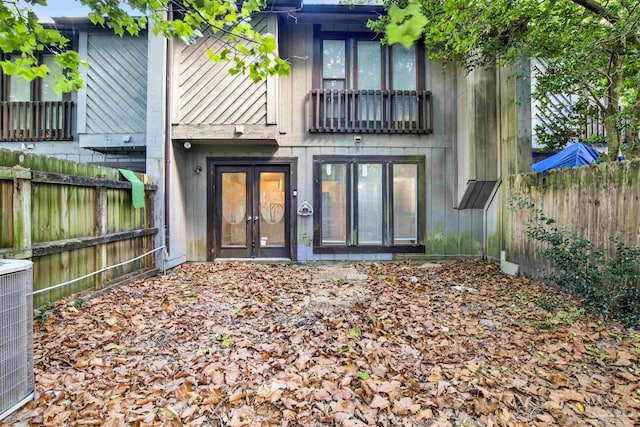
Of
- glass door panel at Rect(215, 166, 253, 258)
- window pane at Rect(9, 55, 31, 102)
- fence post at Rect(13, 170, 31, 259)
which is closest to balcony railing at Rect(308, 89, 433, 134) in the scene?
glass door panel at Rect(215, 166, 253, 258)

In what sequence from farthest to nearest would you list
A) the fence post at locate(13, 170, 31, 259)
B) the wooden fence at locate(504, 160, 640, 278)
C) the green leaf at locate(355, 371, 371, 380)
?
the wooden fence at locate(504, 160, 640, 278) → the fence post at locate(13, 170, 31, 259) → the green leaf at locate(355, 371, 371, 380)

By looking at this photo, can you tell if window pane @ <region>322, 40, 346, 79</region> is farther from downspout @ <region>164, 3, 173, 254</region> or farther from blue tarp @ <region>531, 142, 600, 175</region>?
blue tarp @ <region>531, 142, 600, 175</region>

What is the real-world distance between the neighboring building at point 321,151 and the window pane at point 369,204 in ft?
0.08

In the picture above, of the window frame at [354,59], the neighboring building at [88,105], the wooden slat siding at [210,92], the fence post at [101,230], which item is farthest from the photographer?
the window frame at [354,59]

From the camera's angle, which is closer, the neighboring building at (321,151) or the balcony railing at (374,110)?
the neighboring building at (321,151)

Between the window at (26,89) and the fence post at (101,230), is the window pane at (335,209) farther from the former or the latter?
the window at (26,89)

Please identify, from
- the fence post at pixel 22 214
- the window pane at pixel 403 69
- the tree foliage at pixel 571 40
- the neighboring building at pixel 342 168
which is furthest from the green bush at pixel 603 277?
the fence post at pixel 22 214

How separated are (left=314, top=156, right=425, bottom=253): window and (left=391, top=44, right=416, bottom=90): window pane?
1.73 m

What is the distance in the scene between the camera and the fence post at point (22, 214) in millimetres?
3410

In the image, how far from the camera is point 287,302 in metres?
4.55

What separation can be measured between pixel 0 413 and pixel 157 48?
20.7 feet

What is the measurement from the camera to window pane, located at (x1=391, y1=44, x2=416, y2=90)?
7.66 metres

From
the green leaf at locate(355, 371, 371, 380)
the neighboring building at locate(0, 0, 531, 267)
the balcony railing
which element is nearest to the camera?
the green leaf at locate(355, 371, 371, 380)

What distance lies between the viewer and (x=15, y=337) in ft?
6.99
